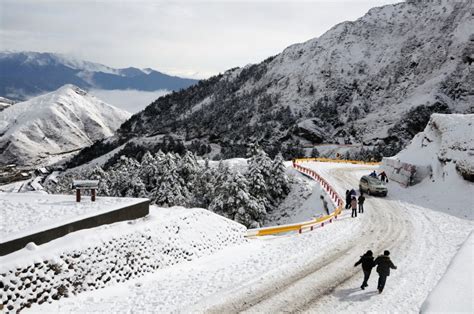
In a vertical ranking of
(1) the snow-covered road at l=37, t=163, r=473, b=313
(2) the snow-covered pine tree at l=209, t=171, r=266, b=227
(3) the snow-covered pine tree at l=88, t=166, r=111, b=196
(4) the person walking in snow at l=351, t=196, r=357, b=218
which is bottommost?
(3) the snow-covered pine tree at l=88, t=166, r=111, b=196

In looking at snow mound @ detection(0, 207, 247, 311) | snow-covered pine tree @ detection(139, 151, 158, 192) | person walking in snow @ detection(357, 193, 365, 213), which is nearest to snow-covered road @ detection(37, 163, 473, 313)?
snow mound @ detection(0, 207, 247, 311)

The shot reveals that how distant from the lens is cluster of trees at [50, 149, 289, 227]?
41.6m

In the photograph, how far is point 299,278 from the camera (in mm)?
16438

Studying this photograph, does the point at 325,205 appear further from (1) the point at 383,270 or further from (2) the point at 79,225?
(2) the point at 79,225

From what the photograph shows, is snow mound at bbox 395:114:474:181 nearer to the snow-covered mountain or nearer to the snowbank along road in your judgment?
the snowbank along road

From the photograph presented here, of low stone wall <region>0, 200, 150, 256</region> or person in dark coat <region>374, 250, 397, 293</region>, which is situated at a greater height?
low stone wall <region>0, 200, 150, 256</region>

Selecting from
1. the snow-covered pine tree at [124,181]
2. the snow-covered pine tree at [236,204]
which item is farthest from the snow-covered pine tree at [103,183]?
the snow-covered pine tree at [236,204]

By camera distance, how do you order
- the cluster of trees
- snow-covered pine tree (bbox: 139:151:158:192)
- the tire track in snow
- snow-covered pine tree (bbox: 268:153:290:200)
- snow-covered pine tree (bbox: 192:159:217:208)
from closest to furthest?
the tire track in snow
the cluster of trees
snow-covered pine tree (bbox: 268:153:290:200)
snow-covered pine tree (bbox: 192:159:217:208)
snow-covered pine tree (bbox: 139:151:158:192)

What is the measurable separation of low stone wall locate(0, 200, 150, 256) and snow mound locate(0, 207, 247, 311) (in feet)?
1.10

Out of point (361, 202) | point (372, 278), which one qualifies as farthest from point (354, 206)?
point (372, 278)

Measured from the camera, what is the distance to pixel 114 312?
13438mm

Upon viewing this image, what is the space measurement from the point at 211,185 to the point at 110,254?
117 ft

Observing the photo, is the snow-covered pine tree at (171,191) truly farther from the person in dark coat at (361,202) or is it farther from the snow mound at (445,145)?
the snow mound at (445,145)

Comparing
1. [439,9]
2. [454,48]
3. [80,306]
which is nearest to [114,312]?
[80,306]
